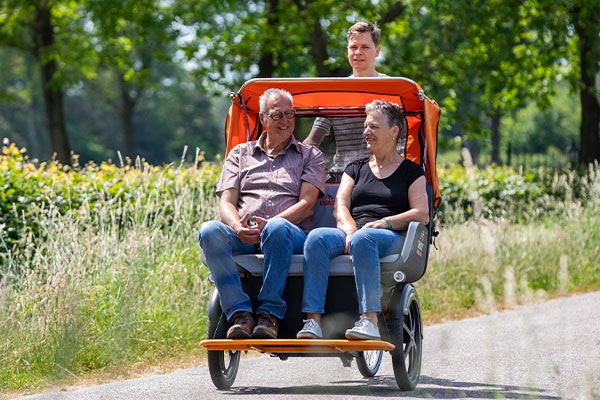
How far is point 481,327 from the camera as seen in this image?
35.2ft

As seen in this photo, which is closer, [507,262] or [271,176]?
[271,176]

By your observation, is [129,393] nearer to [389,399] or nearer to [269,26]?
[389,399]

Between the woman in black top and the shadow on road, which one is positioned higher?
the woman in black top

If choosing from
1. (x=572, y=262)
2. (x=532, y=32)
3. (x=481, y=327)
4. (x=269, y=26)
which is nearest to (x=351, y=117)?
(x=481, y=327)

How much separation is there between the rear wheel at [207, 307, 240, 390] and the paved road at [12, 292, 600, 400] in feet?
0.24

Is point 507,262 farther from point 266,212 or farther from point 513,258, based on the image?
point 266,212

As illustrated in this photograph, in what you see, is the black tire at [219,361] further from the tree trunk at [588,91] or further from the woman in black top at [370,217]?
the tree trunk at [588,91]

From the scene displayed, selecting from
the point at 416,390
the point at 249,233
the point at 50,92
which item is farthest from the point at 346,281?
the point at 50,92

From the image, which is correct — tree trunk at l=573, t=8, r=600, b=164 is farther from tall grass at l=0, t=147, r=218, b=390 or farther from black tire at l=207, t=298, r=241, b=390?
black tire at l=207, t=298, r=241, b=390

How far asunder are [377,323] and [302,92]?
1928 millimetres

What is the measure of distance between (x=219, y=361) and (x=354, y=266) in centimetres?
106

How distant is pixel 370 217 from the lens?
731 centimetres

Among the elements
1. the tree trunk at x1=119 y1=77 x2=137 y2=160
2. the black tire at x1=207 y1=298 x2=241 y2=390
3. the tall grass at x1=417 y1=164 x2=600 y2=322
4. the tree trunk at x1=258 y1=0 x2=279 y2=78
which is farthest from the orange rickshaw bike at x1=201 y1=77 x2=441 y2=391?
the tree trunk at x1=119 y1=77 x2=137 y2=160

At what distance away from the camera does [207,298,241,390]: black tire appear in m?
6.98
